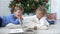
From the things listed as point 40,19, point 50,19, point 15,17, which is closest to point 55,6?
point 50,19

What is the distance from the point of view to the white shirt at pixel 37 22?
1617 millimetres

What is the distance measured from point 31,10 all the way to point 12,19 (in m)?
0.24

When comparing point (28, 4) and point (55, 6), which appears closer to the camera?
point (28, 4)

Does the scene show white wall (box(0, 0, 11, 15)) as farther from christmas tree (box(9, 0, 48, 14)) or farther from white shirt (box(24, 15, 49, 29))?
white shirt (box(24, 15, 49, 29))

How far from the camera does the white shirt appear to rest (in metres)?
1.62

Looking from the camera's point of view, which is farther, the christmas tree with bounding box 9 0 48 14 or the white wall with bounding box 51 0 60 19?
the white wall with bounding box 51 0 60 19

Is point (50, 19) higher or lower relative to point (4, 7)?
lower

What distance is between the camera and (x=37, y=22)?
1.65 m

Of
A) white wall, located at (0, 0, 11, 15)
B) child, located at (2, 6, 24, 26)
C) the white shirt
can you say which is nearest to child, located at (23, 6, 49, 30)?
the white shirt

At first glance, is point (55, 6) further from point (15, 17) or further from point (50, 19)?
point (15, 17)

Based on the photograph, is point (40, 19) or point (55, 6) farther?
point (55, 6)

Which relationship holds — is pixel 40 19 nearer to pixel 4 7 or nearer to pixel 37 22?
pixel 37 22

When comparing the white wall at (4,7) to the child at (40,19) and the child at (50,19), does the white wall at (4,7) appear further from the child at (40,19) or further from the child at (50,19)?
the child at (50,19)

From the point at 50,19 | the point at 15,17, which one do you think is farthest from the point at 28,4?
the point at 50,19
